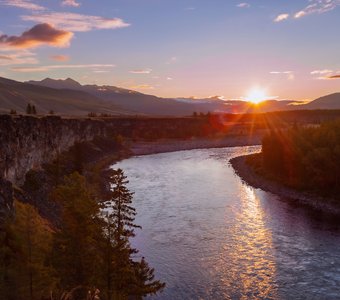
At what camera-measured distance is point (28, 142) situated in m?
61.8

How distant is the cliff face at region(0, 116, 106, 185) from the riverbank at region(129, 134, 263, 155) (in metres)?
55.5

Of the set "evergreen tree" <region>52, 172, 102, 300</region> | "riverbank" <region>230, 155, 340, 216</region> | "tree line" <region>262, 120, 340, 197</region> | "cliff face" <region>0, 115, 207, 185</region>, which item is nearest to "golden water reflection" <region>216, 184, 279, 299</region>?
"riverbank" <region>230, 155, 340, 216</region>

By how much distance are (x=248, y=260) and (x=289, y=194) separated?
34.0 meters

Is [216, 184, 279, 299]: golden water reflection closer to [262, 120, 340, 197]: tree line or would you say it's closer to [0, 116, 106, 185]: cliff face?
[262, 120, 340, 197]: tree line

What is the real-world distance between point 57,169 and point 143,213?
52.8 feet

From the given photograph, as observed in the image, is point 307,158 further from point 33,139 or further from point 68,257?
point 68,257

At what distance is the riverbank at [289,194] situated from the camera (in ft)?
206

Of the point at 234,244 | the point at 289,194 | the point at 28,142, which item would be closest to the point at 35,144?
the point at 28,142

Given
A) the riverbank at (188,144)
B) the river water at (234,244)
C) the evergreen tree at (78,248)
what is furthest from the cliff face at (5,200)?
the riverbank at (188,144)

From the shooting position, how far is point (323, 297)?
109ft

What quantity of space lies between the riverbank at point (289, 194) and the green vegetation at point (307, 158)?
1.72 m

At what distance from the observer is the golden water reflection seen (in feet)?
114

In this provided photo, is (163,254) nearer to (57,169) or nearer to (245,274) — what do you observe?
(245,274)

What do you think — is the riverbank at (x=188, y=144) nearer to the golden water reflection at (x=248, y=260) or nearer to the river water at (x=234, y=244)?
the river water at (x=234, y=244)
